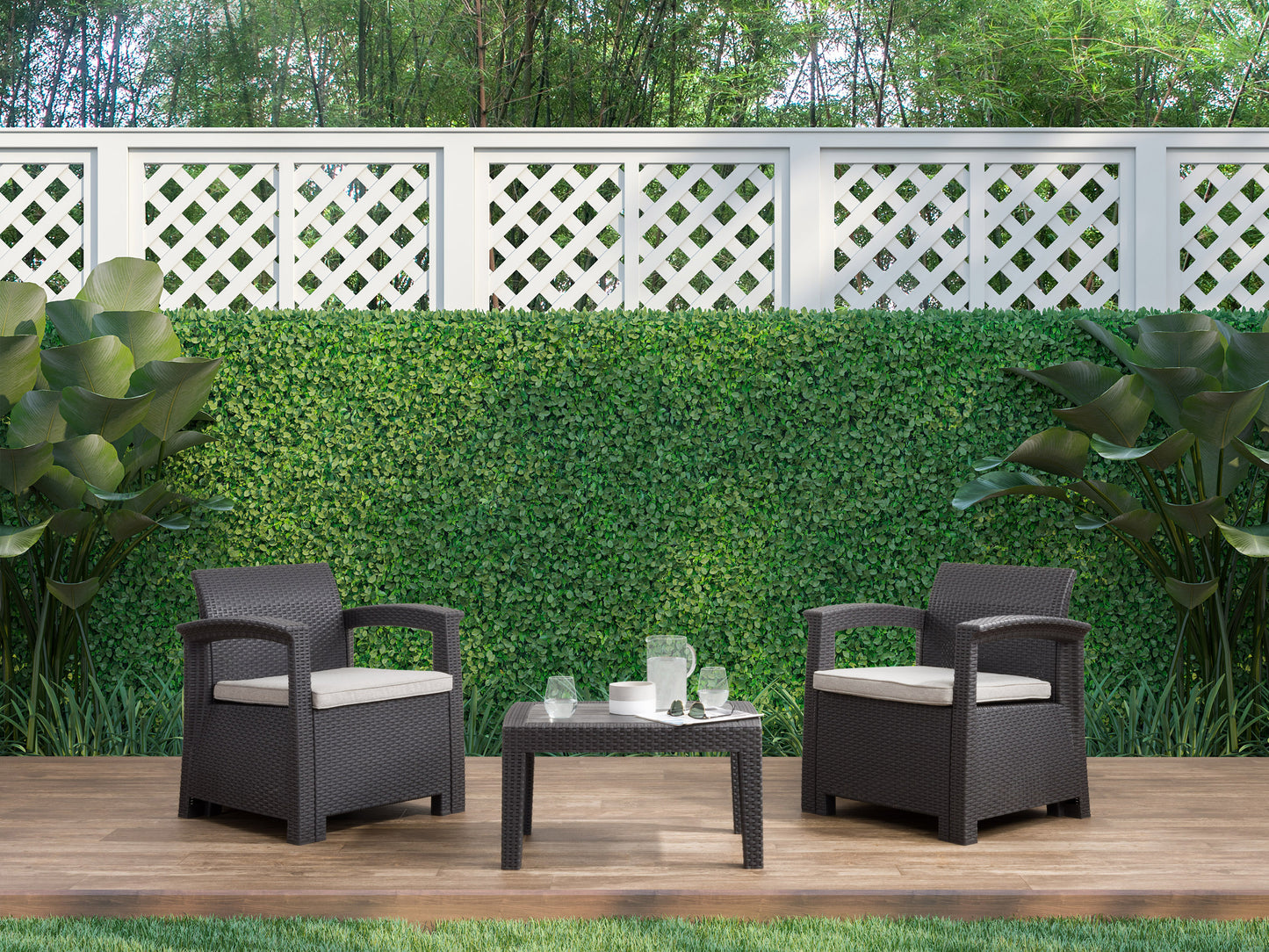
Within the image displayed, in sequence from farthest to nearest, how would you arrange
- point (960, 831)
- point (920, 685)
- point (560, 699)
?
point (920, 685) → point (960, 831) → point (560, 699)

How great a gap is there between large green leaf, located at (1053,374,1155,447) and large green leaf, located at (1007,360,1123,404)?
18cm

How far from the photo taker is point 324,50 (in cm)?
899

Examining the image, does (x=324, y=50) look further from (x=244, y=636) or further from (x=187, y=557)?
(x=244, y=636)

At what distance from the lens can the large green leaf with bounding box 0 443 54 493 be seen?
369cm

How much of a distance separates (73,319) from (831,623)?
3.10m

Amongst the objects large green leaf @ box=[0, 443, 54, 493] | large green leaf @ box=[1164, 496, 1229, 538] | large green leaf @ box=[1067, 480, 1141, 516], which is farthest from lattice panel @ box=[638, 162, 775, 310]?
large green leaf @ box=[0, 443, 54, 493]

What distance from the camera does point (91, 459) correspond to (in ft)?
12.3

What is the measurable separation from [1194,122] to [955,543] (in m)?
5.90

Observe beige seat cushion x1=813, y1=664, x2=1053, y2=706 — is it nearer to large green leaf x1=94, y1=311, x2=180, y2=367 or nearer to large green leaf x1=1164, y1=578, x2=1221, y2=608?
large green leaf x1=1164, y1=578, x2=1221, y2=608

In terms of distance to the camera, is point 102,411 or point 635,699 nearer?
point 635,699

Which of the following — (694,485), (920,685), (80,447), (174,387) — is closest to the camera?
(920,685)

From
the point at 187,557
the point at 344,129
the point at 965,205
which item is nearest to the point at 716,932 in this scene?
the point at 187,557

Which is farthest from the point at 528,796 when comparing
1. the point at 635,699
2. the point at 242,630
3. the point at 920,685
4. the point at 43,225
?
the point at 43,225

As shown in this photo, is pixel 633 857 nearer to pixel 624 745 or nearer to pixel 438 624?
pixel 624 745
